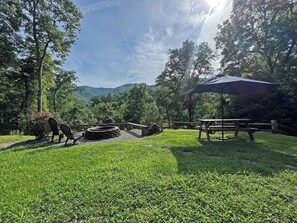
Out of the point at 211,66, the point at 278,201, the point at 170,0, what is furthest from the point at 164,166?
the point at 211,66

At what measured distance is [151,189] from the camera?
2715 millimetres

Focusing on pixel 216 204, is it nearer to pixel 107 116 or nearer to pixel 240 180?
pixel 240 180

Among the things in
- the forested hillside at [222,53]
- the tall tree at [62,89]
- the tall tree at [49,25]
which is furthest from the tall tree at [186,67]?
the tall tree at [62,89]

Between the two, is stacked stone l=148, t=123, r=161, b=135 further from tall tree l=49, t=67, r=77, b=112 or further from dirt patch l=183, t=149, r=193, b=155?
tall tree l=49, t=67, r=77, b=112

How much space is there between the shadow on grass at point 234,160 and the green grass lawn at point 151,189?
0.8 inches

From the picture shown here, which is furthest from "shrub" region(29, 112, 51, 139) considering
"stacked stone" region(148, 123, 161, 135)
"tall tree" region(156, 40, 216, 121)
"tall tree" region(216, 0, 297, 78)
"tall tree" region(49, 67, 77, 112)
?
"tall tree" region(49, 67, 77, 112)

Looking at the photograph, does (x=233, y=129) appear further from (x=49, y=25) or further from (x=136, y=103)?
(x=136, y=103)

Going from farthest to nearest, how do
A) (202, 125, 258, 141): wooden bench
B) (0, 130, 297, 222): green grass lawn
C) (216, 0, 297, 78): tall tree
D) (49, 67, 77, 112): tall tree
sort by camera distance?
(49, 67, 77, 112): tall tree < (216, 0, 297, 78): tall tree < (202, 125, 258, 141): wooden bench < (0, 130, 297, 222): green grass lawn

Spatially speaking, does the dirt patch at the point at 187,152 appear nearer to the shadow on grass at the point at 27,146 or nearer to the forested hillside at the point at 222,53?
the forested hillside at the point at 222,53

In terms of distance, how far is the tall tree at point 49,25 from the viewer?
12.4m

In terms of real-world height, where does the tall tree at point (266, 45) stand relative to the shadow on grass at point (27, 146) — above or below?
above

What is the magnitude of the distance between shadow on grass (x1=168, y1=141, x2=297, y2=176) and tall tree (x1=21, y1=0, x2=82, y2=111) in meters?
12.4

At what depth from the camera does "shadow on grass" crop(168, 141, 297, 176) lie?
3.52 metres

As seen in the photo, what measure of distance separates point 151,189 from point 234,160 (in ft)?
8.11
